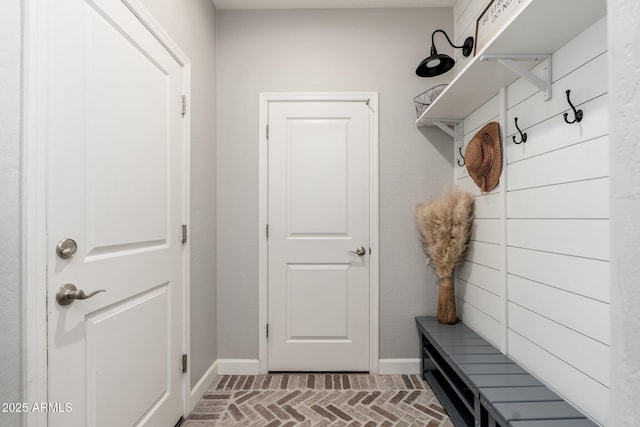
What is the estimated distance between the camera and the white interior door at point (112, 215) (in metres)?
1.06

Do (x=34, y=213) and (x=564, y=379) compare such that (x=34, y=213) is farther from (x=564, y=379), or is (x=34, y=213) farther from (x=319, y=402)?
(x=564, y=379)

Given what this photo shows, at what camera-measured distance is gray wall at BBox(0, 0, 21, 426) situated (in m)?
0.90

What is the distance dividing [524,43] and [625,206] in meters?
1.22

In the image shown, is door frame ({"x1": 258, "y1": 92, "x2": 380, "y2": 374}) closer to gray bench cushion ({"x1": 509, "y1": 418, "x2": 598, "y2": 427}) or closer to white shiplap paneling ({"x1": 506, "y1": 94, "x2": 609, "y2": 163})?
white shiplap paneling ({"x1": 506, "y1": 94, "x2": 609, "y2": 163})

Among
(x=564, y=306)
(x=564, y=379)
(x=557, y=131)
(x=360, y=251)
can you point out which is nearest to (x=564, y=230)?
(x=564, y=306)

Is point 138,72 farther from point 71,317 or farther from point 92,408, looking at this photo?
point 92,408

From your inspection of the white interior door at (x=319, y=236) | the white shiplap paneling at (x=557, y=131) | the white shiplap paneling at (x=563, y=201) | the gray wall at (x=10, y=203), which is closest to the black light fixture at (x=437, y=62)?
the white interior door at (x=319, y=236)

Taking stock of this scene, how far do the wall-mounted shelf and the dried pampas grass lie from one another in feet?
2.03

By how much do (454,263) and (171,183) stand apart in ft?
5.99

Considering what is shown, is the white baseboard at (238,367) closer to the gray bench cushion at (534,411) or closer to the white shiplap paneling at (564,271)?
the gray bench cushion at (534,411)

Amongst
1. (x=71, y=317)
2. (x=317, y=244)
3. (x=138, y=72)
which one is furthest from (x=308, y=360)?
(x=138, y=72)

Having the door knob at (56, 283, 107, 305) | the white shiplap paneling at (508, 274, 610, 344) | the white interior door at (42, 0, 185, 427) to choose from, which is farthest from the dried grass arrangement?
the door knob at (56, 283, 107, 305)

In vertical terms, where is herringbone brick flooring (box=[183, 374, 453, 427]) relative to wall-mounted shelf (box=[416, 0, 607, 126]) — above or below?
below

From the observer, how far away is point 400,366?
94.0 inches
